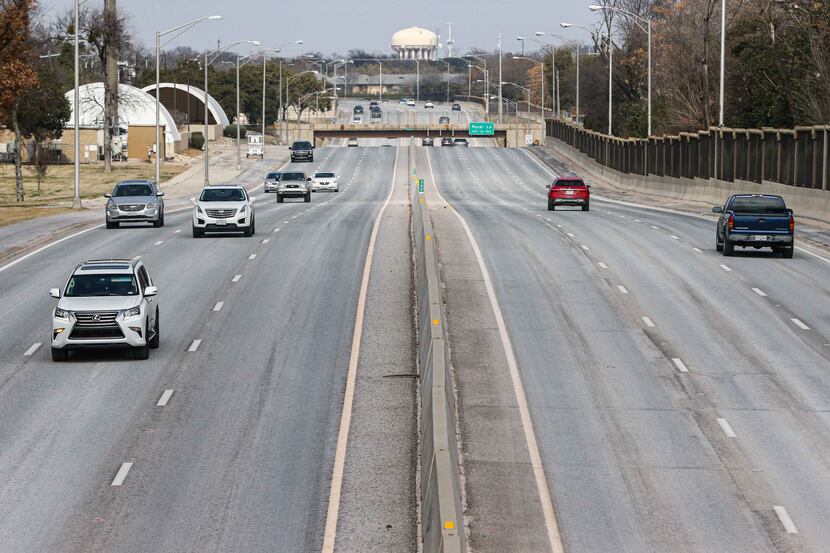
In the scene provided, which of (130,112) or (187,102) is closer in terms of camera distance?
(130,112)

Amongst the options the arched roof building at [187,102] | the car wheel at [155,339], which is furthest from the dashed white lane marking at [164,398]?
the arched roof building at [187,102]

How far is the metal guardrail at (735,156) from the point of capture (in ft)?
186

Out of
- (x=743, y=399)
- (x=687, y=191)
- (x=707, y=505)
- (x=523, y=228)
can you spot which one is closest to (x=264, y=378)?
(x=743, y=399)

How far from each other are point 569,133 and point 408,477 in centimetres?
11585

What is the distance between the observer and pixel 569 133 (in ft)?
433

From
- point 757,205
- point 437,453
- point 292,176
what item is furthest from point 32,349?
point 292,176

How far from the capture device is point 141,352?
85.9 feet

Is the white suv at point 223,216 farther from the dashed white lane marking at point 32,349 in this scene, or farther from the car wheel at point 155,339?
the car wheel at point 155,339

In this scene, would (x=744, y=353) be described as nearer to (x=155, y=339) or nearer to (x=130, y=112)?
(x=155, y=339)

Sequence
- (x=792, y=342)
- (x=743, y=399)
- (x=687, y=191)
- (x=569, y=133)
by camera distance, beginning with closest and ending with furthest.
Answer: (x=743, y=399) → (x=792, y=342) → (x=687, y=191) → (x=569, y=133)

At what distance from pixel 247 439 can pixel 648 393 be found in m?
7.19

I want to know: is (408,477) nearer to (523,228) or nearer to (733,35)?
(523,228)

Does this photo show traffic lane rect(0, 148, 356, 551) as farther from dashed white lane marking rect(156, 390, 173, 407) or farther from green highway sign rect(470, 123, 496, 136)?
green highway sign rect(470, 123, 496, 136)

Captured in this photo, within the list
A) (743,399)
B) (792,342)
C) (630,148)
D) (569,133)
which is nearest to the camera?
(743,399)
